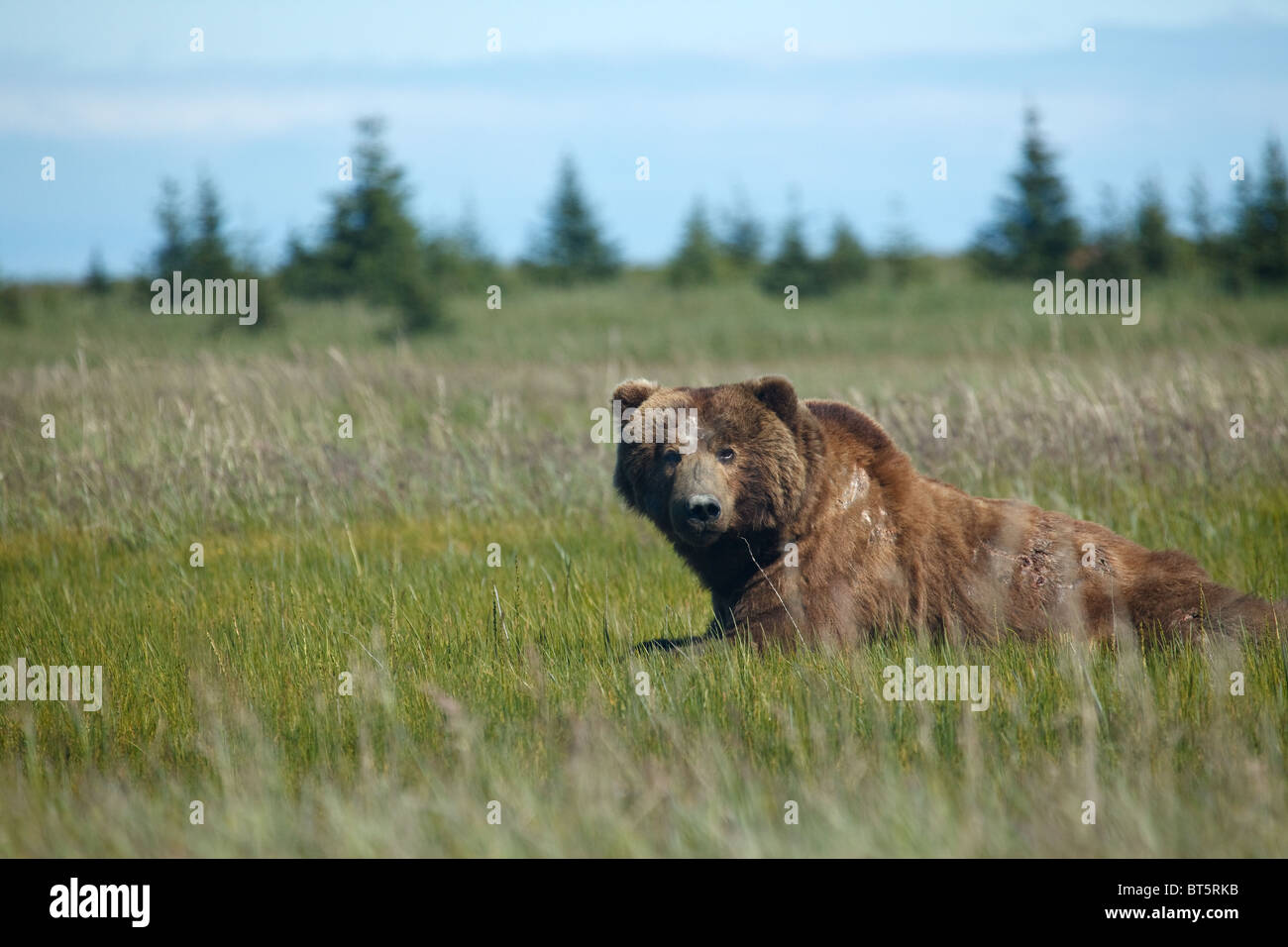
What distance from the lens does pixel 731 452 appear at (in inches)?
209

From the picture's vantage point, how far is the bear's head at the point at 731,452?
5172mm

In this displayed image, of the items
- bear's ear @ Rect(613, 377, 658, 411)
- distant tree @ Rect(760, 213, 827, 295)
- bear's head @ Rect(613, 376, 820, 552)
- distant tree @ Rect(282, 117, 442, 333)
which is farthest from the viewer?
distant tree @ Rect(760, 213, 827, 295)

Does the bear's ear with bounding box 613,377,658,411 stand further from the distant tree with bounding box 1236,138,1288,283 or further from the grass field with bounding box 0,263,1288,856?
the distant tree with bounding box 1236,138,1288,283

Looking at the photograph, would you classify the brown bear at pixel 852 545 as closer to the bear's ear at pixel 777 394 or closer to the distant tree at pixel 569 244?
the bear's ear at pixel 777 394

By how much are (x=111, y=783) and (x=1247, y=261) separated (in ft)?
117

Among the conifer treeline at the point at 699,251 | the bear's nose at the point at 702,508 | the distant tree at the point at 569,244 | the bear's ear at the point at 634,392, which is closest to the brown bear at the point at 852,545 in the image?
the bear's nose at the point at 702,508

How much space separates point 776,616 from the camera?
510cm

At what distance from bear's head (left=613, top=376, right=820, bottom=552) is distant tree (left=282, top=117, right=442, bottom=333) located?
83.6 ft

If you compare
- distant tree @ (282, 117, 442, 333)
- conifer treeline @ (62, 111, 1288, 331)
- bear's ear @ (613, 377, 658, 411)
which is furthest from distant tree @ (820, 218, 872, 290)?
bear's ear @ (613, 377, 658, 411)

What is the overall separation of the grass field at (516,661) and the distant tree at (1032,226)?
26907mm

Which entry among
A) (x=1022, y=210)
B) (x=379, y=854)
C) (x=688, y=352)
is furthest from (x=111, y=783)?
(x=1022, y=210)

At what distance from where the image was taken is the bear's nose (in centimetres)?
495

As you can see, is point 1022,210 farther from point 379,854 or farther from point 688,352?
point 379,854

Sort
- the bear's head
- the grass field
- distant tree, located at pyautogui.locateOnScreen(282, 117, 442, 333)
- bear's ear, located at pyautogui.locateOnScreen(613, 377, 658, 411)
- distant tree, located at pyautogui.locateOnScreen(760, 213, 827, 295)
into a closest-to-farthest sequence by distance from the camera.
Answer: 1. the grass field
2. the bear's head
3. bear's ear, located at pyautogui.locateOnScreen(613, 377, 658, 411)
4. distant tree, located at pyautogui.locateOnScreen(282, 117, 442, 333)
5. distant tree, located at pyautogui.locateOnScreen(760, 213, 827, 295)
